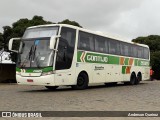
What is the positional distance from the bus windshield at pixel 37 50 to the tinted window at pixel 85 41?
78.9 inches

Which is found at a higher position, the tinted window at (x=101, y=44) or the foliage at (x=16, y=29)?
the foliage at (x=16, y=29)

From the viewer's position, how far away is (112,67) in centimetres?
2423

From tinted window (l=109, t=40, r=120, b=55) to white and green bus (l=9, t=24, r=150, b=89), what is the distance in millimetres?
76

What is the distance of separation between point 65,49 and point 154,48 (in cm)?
5653

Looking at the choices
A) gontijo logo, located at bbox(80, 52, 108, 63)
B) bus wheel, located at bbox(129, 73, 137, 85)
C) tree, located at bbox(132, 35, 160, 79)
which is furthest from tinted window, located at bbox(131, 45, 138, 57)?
Result: tree, located at bbox(132, 35, 160, 79)

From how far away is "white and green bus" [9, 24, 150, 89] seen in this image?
17.9 metres

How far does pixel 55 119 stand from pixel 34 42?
9893mm

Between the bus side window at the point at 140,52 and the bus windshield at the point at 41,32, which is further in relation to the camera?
the bus side window at the point at 140,52

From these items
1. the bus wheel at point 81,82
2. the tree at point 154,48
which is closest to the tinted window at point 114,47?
the bus wheel at point 81,82

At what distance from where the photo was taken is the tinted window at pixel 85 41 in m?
20.1

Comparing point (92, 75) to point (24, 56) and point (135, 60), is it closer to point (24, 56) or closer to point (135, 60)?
point (24, 56)

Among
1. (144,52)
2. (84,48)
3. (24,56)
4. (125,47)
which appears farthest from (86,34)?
(144,52)

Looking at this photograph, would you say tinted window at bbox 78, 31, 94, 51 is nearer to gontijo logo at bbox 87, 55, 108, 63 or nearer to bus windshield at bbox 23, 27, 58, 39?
gontijo logo at bbox 87, 55, 108, 63

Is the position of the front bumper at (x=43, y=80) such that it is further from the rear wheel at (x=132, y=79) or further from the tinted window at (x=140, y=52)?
the tinted window at (x=140, y=52)
